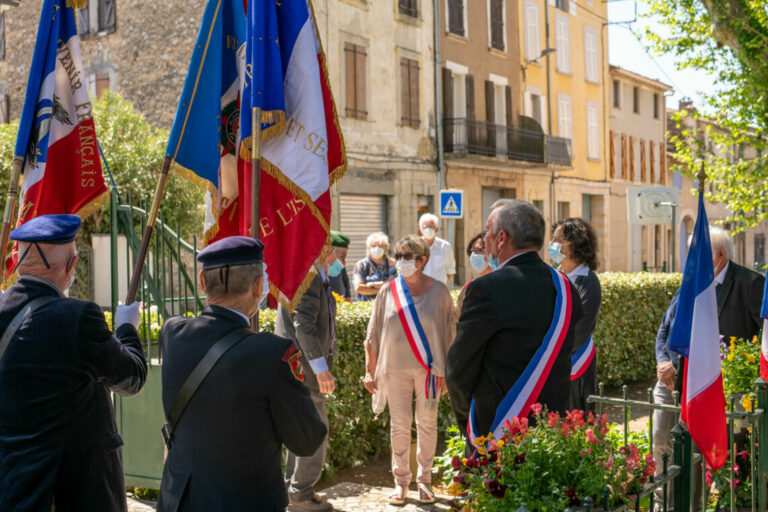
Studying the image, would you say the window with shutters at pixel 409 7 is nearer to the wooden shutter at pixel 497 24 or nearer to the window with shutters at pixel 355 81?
the window with shutters at pixel 355 81

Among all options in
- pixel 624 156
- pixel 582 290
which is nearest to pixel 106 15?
pixel 582 290

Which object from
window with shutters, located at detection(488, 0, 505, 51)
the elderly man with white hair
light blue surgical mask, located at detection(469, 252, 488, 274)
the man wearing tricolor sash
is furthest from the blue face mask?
window with shutters, located at detection(488, 0, 505, 51)

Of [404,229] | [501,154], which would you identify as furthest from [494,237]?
[501,154]

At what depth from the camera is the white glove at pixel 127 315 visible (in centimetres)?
382

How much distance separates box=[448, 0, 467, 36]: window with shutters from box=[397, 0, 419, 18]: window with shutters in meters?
1.93

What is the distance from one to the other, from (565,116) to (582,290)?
1144 inches

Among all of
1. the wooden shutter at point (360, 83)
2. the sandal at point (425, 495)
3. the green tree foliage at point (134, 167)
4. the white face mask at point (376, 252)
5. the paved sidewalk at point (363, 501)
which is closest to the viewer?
the paved sidewalk at point (363, 501)

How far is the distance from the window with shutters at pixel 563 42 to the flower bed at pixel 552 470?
31872mm

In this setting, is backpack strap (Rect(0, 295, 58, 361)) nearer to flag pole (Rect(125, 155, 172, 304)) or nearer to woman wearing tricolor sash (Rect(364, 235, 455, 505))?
flag pole (Rect(125, 155, 172, 304))

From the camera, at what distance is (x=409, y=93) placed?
2531 centimetres

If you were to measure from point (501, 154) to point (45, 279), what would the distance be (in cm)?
2642

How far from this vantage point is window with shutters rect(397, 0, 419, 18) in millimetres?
25031


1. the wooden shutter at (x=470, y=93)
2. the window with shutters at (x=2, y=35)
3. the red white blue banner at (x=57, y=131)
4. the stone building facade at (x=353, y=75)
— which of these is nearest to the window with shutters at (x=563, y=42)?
the wooden shutter at (x=470, y=93)

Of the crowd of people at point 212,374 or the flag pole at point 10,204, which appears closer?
the crowd of people at point 212,374
